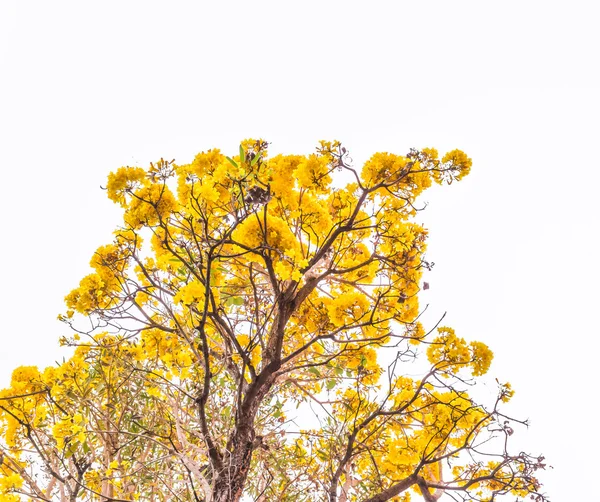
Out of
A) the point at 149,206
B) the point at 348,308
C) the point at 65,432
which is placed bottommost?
the point at 65,432

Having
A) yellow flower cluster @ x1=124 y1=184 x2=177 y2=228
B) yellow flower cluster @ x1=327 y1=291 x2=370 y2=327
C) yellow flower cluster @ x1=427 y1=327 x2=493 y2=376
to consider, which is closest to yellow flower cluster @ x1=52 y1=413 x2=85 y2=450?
yellow flower cluster @ x1=124 y1=184 x2=177 y2=228

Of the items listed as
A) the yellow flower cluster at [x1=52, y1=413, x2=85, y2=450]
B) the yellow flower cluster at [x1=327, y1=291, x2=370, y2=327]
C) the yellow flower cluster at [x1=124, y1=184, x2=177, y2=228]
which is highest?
the yellow flower cluster at [x1=327, y1=291, x2=370, y2=327]

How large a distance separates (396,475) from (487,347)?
226cm

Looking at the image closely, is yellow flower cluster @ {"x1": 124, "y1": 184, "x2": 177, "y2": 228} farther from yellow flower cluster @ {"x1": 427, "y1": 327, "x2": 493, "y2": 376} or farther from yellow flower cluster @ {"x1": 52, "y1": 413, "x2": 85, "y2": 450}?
yellow flower cluster @ {"x1": 427, "y1": 327, "x2": 493, "y2": 376}

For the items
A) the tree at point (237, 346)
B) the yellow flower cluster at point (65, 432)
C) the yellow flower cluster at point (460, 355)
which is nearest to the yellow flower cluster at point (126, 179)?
the tree at point (237, 346)

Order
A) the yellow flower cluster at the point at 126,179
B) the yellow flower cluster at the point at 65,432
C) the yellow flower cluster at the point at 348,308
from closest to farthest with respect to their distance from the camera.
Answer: the yellow flower cluster at the point at 126,179
the yellow flower cluster at the point at 65,432
the yellow flower cluster at the point at 348,308

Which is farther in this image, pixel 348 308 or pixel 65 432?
pixel 348 308

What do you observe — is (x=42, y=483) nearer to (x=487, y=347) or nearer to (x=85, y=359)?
(x=85, y=359)

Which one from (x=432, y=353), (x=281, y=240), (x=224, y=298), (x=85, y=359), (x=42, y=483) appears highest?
(x=224, y=298)

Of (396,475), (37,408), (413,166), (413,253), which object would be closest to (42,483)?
(37,408)

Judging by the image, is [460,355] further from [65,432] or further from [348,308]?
[65,432]

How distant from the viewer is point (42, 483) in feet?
13.6

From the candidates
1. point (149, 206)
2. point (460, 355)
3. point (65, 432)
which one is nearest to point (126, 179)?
point (149, 206)

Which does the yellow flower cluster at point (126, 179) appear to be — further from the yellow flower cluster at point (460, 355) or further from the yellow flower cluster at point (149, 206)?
the yellow flower cluster at point (460, 355)
